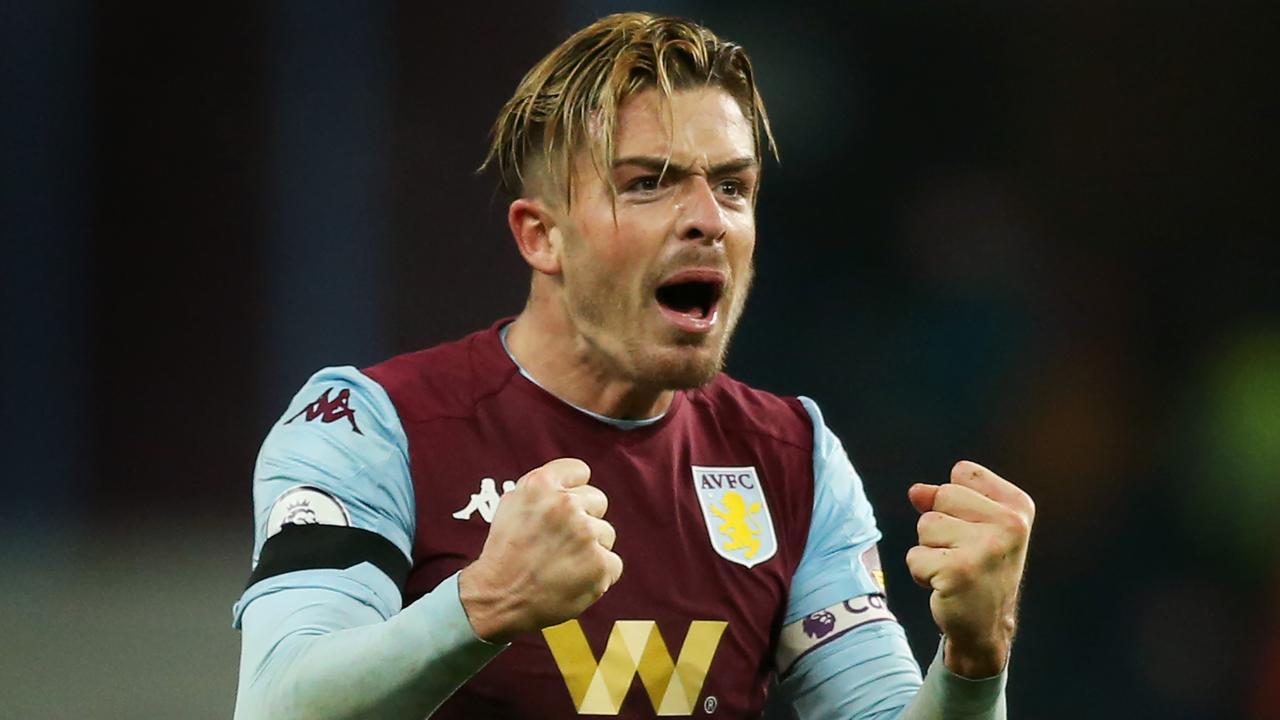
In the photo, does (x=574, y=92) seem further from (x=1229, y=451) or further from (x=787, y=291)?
(x=1229, y=451)

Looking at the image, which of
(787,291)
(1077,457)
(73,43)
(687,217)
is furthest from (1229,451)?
(73,43)

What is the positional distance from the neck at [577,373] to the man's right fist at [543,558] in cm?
56

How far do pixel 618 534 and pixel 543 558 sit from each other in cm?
56

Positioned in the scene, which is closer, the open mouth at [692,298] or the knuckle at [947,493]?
the knuckle at [947,493]

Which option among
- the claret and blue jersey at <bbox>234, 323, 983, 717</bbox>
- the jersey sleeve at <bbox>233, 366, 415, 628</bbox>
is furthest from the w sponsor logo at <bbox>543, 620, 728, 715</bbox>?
the jersey sleeve at <bbox>233, 366, 415, 628</bbox>

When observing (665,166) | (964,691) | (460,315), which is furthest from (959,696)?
(460,315)

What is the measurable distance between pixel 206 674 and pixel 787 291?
1798mm

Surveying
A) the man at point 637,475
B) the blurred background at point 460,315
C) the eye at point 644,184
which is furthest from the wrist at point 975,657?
the blurred background at point 460,315

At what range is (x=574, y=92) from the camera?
79.8 inches

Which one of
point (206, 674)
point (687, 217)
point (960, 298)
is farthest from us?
point (960, 298)

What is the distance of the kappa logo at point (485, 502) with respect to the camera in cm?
193

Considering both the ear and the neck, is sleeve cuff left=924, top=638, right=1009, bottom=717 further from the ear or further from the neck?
the ear

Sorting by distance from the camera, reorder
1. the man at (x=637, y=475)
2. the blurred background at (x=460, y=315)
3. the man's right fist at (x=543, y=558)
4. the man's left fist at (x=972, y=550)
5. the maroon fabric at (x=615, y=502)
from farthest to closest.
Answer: the blurred background at (x=460, y=315), the maroon fabric at (x=615, y=502), the man at (x=637, y=475), the man's left fist at (x=972, y=550), the man's right fist at (x=543, y=558)

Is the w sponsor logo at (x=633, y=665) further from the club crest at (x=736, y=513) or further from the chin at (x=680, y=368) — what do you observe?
the chin at (x=680, y=368)
